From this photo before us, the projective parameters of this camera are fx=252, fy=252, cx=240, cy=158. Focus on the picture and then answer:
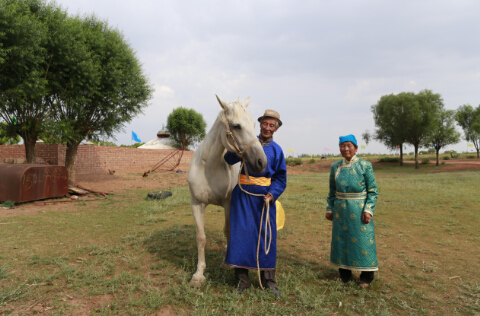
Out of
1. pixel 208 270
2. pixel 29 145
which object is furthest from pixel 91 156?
pixel 208 270

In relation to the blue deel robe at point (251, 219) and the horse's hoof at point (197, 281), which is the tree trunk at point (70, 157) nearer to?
the horse's hoof at point (197, 281)

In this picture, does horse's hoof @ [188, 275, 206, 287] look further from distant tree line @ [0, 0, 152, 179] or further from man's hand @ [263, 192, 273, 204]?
distant tree line @ [0, 0, 152, 179]

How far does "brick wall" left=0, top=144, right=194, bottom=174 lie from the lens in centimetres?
1575

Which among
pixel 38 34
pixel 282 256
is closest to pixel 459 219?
pixel 282 256

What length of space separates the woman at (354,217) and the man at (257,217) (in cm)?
81

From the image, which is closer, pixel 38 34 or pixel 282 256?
pixel 282 256

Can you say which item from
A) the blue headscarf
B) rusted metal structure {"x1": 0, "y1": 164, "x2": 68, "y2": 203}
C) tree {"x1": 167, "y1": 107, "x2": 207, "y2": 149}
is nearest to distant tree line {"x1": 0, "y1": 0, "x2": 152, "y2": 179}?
rusted metal structure {"x1": 0, "y1": 164, "x2": 68, "y2": 203}

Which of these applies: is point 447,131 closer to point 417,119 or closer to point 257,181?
point 417,119

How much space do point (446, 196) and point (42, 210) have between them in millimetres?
13136

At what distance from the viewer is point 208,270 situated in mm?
3432

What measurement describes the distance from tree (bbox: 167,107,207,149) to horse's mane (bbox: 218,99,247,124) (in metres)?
34.1

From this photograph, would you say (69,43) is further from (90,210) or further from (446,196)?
(446,196)

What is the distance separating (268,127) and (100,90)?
11.8 m

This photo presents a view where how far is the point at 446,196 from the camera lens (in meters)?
9.01
